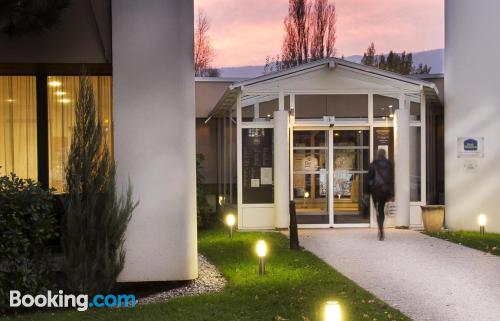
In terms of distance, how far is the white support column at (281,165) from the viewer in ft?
51.2

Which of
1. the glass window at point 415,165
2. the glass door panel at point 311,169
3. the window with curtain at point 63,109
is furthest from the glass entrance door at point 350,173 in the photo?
the window with curtain at point 63,109

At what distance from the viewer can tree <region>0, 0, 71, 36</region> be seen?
852cm

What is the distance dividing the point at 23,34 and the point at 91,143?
2119mm

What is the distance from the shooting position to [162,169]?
8.86m

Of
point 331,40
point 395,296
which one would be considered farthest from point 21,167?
point 331,40

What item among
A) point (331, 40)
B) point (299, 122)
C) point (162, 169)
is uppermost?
point (331, 40)

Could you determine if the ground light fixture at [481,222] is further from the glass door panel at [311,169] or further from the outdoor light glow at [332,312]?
the outdoor light glow at [332,312]

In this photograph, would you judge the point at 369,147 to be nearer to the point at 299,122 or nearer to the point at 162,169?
the point at 299,122

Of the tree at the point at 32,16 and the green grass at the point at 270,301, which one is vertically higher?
the tree at the point at 32,16

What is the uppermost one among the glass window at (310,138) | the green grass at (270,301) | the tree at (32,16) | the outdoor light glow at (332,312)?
the tree at (32,16)

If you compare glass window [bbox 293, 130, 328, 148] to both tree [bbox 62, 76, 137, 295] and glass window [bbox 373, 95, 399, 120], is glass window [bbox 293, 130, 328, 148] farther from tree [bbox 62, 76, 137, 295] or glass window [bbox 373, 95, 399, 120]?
tree [bbox 62, 76, 137, 295]

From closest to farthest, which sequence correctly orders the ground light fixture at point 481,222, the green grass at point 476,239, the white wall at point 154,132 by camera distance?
1. the white wall at point 154,132
2. the green grass at point 476,239
3. the ground light fixture at point 481,222

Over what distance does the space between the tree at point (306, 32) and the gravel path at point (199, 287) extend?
93.1 ft

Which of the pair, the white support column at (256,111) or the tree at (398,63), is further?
the tree at (398,63)
